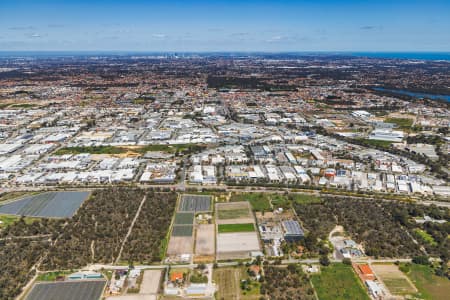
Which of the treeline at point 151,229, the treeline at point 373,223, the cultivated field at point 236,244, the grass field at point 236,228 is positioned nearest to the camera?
the treeline at point 151,229

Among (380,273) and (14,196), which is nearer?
(380,273)

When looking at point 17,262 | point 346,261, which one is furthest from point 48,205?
point 346,261

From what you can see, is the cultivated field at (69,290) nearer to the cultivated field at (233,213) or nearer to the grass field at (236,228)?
the grass field at (236,228)

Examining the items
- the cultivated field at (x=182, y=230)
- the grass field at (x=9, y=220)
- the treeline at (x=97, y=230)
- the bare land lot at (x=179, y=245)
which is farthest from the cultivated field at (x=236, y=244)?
the grass field at (x=9, y=220)

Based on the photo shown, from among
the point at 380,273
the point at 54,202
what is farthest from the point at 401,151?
the point at 54,202

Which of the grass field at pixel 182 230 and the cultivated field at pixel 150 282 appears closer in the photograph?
the cultivated field at pixel 150 282

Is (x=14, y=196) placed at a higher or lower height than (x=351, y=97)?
lower

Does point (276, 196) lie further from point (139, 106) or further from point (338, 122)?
point (139, 106)
